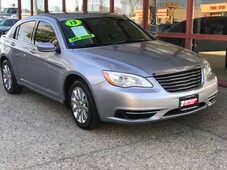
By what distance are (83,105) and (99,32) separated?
1.32 metres

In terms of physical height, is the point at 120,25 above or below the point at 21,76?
above

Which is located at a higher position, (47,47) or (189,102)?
(47,47)

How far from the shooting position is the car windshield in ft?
17.2

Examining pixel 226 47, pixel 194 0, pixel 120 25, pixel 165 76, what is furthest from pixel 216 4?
pixel 165 76

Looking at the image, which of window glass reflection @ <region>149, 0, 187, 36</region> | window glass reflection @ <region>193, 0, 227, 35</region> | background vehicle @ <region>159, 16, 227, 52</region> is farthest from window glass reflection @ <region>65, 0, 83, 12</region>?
window glass reflection @ <region>193, 0, 227, 35</region>

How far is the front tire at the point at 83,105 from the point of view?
4.58m

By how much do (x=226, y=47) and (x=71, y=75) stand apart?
12.5 ft

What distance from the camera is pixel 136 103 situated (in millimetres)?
4176

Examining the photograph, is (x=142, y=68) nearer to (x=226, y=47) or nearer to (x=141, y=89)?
(x=141, y=89)

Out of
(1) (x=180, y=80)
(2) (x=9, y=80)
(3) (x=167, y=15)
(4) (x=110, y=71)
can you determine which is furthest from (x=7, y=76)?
(3) (x=167, y=15)

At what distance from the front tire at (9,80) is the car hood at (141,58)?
2.39 meters

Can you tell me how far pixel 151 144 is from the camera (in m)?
4.32

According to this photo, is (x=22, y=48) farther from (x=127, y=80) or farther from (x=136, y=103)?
(x=136, y=103)

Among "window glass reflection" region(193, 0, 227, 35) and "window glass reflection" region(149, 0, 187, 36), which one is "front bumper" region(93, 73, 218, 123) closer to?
"window glass reflection" region(193, 0, 227, 35)
